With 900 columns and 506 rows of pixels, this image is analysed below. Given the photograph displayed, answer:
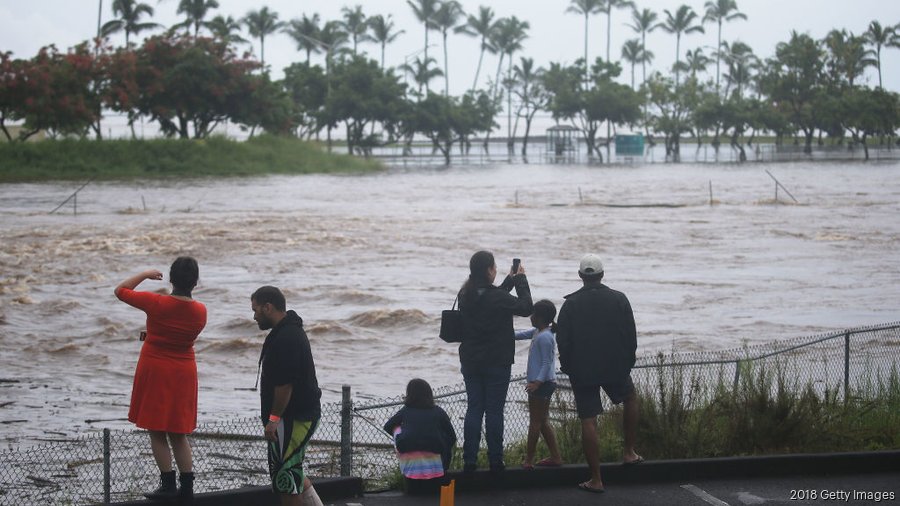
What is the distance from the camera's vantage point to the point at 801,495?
332 inches

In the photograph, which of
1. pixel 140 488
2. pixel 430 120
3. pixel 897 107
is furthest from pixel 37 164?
pixel 897 107

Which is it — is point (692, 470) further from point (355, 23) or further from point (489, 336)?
point (355, 23)

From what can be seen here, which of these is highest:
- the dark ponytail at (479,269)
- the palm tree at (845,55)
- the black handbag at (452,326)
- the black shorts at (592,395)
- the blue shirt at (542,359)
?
the palm tree at (845,55)

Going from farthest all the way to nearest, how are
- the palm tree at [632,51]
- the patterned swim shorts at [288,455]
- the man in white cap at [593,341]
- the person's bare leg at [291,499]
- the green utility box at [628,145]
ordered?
the palm tree at [632,51] < the green utility box at [628,145] < the man in white cap at [593,341] < the person's bare leg at [291,499] < the patterned swim shorts at [288,455]

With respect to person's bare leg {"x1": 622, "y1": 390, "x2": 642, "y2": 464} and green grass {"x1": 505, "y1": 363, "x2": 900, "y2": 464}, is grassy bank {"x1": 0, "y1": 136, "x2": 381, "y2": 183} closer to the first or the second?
green grass {"x1": 505, "y1": 363, "x2": 900, "y2": 464}

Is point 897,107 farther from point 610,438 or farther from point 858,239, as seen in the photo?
point 610,438

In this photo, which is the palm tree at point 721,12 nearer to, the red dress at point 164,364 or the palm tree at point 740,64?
the palm tree at point 740,64


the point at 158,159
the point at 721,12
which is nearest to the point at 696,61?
the point at 721,12

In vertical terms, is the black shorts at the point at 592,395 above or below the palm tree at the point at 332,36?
below

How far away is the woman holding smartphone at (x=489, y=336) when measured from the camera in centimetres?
827

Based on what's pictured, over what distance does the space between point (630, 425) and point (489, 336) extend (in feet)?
4.38

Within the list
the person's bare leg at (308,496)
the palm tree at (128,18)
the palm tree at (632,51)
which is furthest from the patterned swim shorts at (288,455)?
the palm tree at (632,51)

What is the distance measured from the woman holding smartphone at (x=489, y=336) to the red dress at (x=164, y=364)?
6.42 ft

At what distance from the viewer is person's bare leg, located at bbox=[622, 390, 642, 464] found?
8.59 m
